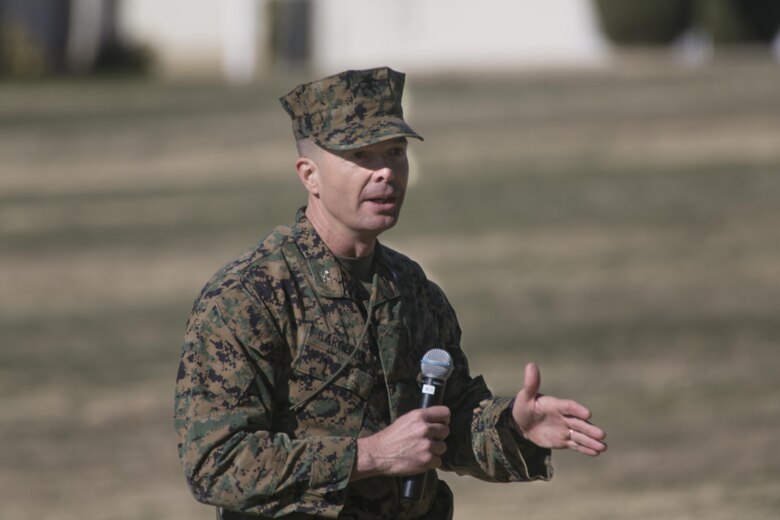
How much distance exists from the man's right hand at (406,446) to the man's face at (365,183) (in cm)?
52

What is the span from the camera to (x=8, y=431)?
38.7 feet

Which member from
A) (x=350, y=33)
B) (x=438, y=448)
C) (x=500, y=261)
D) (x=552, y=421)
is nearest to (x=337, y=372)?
(x=438, y=448)

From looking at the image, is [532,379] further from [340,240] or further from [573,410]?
[340,240]

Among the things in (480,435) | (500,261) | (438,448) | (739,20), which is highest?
(438,448)

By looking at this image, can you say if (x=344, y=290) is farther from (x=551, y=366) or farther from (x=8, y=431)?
(x=551, y=366)

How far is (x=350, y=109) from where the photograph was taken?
404 centimetres

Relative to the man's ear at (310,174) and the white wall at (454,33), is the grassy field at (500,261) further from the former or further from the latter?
the white wall at (454,33)

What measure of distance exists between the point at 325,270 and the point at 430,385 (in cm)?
41

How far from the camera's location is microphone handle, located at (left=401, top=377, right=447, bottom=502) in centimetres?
397

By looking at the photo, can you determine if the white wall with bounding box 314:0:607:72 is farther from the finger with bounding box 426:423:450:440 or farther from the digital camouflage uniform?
the finger with bounding box 426:423:450:440

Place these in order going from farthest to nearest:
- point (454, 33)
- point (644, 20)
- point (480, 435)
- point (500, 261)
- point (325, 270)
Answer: point (454, 33) < point (644, 20) < point (500, 261) < point (480, 435) < point (325, 270)

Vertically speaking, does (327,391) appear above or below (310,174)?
below

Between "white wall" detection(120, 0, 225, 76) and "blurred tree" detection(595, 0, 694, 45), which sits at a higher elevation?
"blurred tree" detection(595, 0, 694, 45)

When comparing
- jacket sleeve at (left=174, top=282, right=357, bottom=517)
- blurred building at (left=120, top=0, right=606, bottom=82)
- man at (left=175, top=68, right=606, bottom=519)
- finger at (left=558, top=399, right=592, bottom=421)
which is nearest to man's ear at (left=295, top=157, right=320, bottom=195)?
man at (left=175, top=68, right=606, bottom=519)
